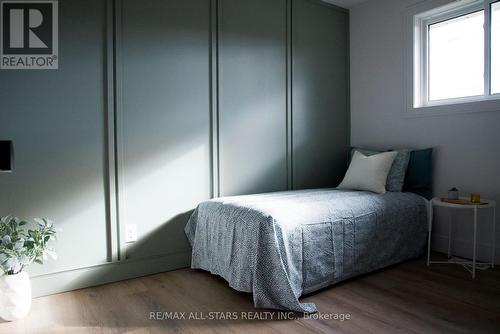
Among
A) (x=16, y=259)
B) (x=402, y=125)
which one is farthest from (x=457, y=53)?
(x=16, y=259)

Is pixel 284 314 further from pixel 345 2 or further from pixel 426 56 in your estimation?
pixel 345 2

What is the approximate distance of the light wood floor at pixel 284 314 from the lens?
1824mm

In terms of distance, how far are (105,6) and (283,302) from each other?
2.19m

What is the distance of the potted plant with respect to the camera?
1.89 meters

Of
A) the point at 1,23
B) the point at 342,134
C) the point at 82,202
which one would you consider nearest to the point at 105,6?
the point at 1,23

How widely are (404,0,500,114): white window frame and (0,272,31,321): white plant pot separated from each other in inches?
125

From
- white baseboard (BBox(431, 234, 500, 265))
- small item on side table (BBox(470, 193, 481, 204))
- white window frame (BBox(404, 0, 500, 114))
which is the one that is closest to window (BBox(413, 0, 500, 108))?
white window frame (BBox(404, 0, 500, 114))

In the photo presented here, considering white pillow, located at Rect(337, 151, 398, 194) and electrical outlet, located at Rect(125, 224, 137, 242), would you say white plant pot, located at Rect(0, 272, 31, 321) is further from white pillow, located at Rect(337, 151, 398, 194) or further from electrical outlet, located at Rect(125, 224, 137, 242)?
white pillow, located at Rect(337, 151, 398, 194)

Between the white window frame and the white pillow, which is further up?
the white window frame

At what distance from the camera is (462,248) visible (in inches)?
115

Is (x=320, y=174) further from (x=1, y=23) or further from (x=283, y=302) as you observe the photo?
(x=1, y=23)

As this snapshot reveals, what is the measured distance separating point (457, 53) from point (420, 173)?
1.06 m

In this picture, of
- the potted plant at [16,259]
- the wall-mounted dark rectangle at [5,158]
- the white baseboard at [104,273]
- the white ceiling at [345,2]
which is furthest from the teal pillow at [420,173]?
the wall-mounted dark rectangle at [5,158]

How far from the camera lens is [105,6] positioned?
240 centimetres
